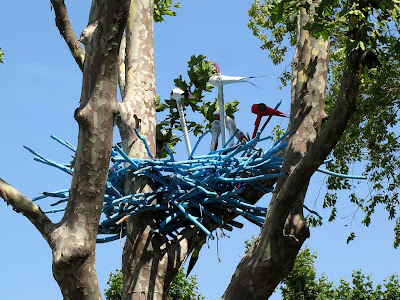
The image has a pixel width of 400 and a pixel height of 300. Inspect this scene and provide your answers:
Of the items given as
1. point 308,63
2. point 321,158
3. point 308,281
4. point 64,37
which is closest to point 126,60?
point 64,37

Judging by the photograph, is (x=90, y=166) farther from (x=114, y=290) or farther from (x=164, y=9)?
(x=114, y=290)

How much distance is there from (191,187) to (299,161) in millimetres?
1064

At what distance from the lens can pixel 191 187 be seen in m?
5.51

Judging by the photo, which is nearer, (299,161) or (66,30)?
(299,161)

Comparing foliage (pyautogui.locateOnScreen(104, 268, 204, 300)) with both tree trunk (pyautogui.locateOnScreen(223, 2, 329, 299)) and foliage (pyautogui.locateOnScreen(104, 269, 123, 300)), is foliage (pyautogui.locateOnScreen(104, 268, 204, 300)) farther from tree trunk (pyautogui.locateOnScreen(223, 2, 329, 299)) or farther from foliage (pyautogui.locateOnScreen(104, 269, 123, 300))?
tree trunk (pyautogui.locateOnScreen(223, 2, 329, 299))

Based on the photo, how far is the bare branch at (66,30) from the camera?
250 inches

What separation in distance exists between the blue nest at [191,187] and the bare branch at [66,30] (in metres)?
1.31

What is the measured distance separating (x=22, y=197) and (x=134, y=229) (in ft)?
4.01

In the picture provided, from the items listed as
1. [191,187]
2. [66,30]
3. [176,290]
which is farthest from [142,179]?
[176,290]

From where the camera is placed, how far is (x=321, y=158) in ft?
14.6

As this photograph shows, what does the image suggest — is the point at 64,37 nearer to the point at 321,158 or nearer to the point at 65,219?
the point at 65,219

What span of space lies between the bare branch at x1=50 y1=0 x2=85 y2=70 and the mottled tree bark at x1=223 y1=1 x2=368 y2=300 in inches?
77.6

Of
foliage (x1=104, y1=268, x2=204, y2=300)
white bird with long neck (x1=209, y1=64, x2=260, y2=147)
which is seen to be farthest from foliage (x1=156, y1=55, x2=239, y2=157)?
foliage (x1=104, y1=268, x2=204, y2=300)

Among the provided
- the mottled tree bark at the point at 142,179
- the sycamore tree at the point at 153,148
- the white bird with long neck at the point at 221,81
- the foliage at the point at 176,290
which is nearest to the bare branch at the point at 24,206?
the sycamore tree at the point at 153,148
